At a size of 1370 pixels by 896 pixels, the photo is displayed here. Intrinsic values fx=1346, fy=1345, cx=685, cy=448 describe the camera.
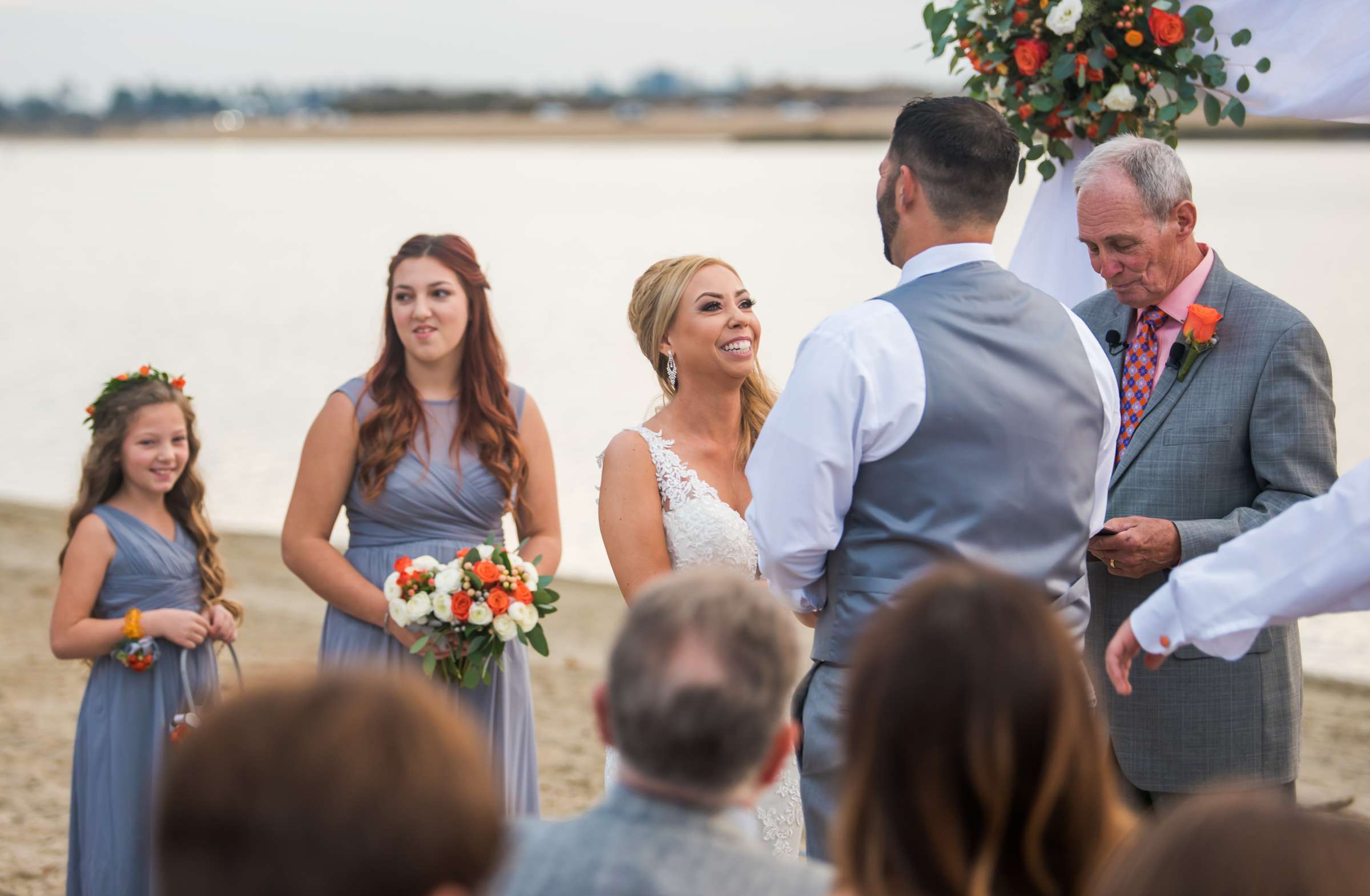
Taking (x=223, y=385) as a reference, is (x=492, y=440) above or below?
above

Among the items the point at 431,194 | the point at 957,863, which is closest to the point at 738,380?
the point at 957,863

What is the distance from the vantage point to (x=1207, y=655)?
3600mm

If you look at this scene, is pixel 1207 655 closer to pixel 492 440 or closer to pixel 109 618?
pixel 492 440

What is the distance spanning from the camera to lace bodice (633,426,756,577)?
390cm

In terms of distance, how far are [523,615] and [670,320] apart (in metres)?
0.97

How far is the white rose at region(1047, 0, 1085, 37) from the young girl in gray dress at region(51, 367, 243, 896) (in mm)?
3024

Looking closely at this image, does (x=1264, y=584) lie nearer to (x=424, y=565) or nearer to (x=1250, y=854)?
(x=1250, y=854)

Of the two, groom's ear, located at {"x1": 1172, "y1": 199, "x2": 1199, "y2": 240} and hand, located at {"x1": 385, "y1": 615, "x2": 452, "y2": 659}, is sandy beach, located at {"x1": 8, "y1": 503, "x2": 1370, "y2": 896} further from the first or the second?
groom's ear, located at {"x1": 1172, "y1": 199, "x2": 1199, "y2": 240}

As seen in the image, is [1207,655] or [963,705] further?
[1207,655]

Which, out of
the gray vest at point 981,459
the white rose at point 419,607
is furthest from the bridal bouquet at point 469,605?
the gray vest at point 981,459

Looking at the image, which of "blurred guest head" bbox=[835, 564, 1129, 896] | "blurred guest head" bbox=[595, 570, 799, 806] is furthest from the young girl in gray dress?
"blurred guest head" bbox=[835, 564, 1129, 896]

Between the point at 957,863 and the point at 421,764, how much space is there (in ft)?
2.20

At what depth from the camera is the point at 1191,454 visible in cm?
352

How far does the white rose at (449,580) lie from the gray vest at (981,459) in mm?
1236
